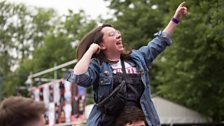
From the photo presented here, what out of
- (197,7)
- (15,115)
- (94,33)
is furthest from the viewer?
(197,7)

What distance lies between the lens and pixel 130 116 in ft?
13.4

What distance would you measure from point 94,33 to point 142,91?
63 centimetres

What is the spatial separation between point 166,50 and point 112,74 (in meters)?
15.5

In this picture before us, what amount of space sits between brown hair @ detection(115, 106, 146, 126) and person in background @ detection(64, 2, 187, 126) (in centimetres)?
3

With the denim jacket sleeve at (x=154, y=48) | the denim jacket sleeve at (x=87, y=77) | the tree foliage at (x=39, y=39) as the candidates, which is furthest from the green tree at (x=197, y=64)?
the tree foliage at (x=39, y=39)

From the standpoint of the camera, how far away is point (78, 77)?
13.3 feet

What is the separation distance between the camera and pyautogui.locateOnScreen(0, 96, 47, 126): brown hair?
2436 millimetres

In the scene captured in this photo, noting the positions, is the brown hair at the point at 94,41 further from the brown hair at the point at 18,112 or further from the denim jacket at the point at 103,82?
the brown hair at the point at 18,112

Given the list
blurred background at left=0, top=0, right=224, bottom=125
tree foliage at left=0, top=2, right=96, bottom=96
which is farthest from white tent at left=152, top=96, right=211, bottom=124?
tree foliage at left=0, top=2, right=96, bottom=96

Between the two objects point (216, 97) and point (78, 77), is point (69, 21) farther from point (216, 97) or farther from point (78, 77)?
point (78, 77)

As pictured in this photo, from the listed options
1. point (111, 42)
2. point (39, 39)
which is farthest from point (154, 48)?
point (39, 39)

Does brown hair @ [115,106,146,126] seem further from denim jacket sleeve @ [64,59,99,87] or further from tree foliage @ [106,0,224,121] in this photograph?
tree foliage @ [106,0,224,121]

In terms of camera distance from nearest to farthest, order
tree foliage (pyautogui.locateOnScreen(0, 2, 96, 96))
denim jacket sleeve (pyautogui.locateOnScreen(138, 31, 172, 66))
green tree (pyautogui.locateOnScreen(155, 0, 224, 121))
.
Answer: denim jacket sleeve (pyautogui.locateOnScreen(138, 31, 172, 66))
green tree (pyautogui.locateOnScreen(155, 0, 224, 121))
tree foliage (pyautogui.locateOnScreen(0, 2, 96, 96))

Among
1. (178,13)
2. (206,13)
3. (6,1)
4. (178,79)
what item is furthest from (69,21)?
(178,13)
